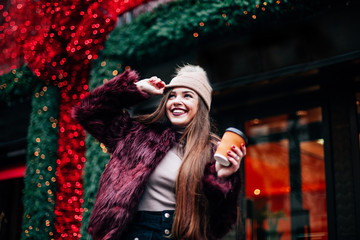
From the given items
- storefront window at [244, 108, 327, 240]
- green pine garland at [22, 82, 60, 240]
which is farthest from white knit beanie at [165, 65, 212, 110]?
green pine garland at [22, 82, 60, 240]

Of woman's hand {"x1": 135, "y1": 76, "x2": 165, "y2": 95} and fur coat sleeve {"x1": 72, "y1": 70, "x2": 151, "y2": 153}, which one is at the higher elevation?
woman's hand {"x1": 135, "y1": 76, "x2": 165, "y2": 95}

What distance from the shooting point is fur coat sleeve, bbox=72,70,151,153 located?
2.52 meters

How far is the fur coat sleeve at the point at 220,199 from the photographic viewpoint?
216 cm

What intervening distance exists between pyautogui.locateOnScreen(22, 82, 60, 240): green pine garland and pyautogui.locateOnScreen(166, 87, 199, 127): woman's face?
3677mm

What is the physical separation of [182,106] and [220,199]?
630 mm

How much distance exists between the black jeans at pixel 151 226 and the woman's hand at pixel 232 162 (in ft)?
1.20

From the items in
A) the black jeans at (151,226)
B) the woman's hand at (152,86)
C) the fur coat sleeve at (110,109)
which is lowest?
the black jeans at (151,226)

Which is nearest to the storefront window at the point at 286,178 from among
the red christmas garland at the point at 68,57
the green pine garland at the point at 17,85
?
the red christmas garland at the point at 68,57

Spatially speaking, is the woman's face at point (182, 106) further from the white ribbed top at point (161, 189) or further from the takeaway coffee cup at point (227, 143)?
the takeaway coffee cup at point (227, 143)

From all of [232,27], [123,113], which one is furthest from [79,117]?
[232,27]

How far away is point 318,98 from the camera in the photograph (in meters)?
4.71

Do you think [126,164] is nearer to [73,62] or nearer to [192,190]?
[192,190]

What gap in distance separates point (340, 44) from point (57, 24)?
12.4 feet

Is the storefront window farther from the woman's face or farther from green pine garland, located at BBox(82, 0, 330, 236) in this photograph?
the woman's face
